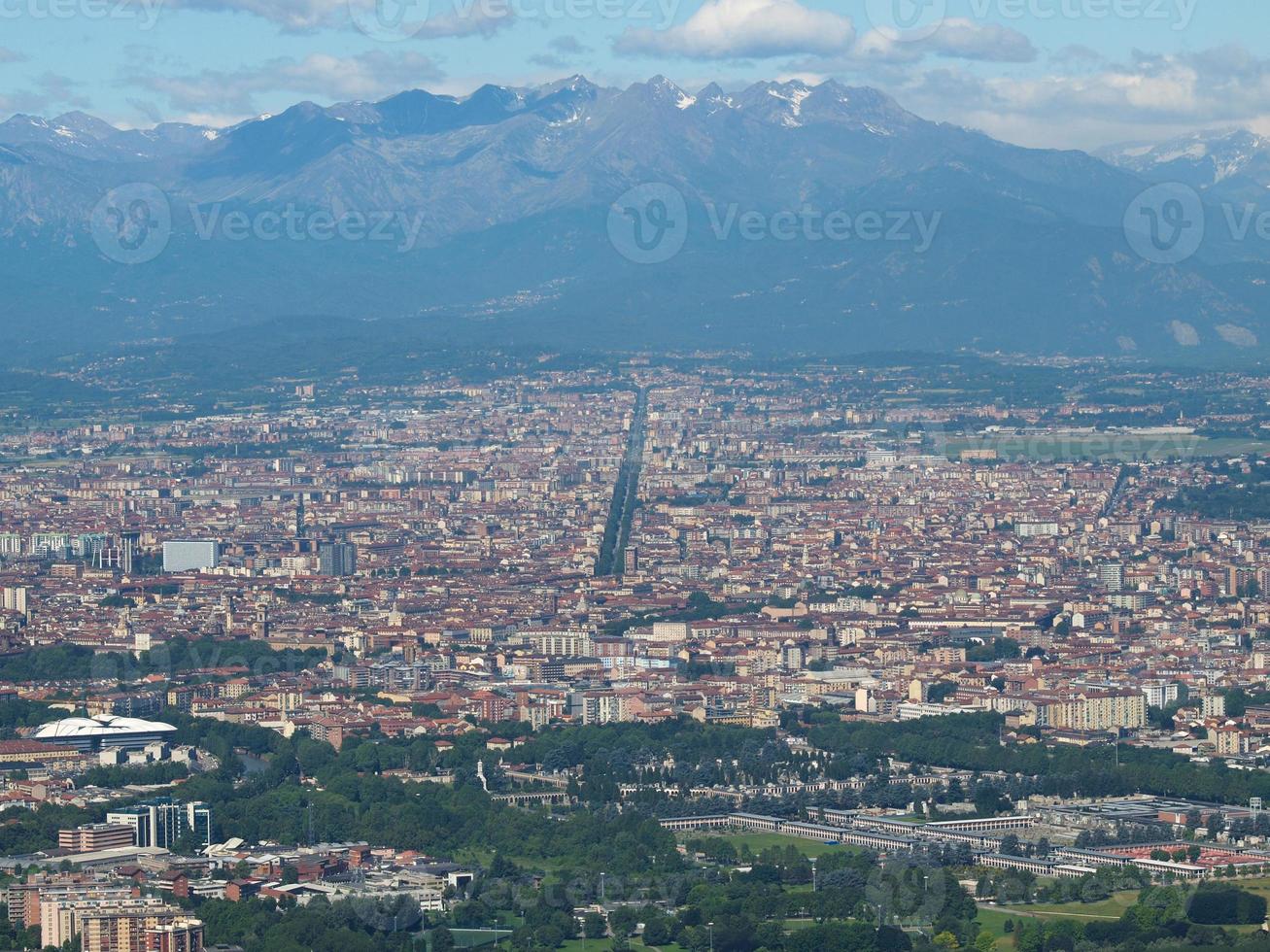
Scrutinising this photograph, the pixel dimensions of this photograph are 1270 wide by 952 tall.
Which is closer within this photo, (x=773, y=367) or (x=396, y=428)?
(x=396, y=428)

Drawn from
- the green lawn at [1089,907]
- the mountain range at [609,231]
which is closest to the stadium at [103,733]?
the green lawn at [1089,907]

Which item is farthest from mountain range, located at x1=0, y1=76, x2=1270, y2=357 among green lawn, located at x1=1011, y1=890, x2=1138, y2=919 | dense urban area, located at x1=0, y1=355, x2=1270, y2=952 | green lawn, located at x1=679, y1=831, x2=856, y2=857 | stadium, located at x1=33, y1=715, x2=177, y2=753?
green lawn, located at x1=1011, y1=890, x2=1138, y2=919

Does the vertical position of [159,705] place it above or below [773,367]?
below

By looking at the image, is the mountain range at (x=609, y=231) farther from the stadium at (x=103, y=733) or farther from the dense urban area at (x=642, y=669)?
the stadium at (x=103, y=733)

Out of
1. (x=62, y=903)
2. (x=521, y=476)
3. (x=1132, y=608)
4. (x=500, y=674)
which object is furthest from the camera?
(x=521, y=476)

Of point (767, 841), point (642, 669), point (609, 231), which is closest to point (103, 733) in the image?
point (642, 669)

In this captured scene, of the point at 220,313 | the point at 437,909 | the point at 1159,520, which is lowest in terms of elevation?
the point at 437,909

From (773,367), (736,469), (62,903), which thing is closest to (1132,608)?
→ (736,469)

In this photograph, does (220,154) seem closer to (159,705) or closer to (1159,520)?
(1159,520)
